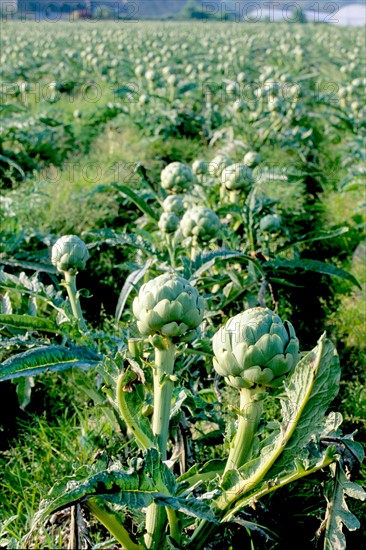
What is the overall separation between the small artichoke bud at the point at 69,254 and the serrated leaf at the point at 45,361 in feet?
1.37

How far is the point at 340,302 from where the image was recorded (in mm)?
2924

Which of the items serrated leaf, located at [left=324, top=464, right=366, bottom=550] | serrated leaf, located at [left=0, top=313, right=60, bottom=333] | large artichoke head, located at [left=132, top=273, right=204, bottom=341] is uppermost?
large artichoke head, located at [left=132, top=273, right=204, bottom=341]

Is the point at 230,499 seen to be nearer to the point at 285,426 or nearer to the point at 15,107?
the point at 285,426

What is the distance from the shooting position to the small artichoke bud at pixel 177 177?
2.71 m

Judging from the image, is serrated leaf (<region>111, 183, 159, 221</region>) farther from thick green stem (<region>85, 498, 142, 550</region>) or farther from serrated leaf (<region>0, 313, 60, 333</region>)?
thick green stem (<region>85, 498, 142, 550</region>)

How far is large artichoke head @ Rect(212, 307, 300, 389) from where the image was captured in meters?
1.07

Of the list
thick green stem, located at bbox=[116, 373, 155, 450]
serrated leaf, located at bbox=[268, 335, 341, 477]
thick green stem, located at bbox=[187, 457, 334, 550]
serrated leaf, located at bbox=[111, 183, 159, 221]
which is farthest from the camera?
serrated leaf, located at bbox=[111, 183, 159, 221]

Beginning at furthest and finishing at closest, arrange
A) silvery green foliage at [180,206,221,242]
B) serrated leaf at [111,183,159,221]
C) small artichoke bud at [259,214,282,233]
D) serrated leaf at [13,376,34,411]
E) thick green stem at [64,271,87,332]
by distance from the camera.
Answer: small artichoke bud at [259,214,282,233] → serrated leaf at [111,183,159,221] → silvery green foliage at [180,206,221,242] → serrated leaf at [13,376,34,411] → thick green stem at [64,271,87,332]

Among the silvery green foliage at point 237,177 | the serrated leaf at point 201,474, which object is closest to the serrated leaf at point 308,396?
the serrated leaf at point 201,474

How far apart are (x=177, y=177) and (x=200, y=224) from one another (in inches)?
21.3

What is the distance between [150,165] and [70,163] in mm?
698

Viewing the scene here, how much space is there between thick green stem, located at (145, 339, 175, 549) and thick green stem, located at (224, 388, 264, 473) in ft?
A: 0.52

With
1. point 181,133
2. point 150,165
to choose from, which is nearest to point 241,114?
point 181,133

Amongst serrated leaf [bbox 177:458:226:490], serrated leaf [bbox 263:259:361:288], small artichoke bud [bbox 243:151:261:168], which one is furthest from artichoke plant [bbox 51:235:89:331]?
small artichoke bud [bbox 243:151:261:168]
